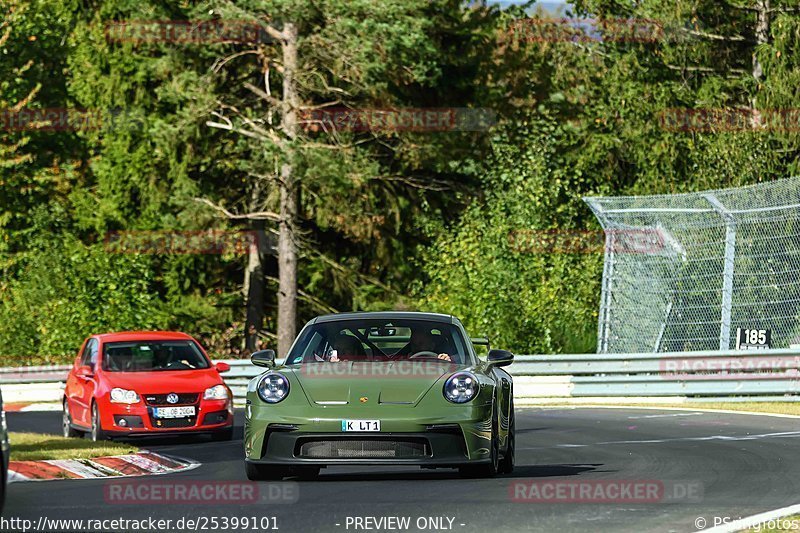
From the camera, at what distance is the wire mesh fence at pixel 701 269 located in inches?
1008

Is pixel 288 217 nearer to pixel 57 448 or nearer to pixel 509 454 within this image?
pixel 57 448

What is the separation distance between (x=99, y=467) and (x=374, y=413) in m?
4.18

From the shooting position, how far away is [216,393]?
20734mm

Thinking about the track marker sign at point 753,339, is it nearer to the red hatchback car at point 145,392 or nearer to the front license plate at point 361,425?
the red hatchback car at point 145,392

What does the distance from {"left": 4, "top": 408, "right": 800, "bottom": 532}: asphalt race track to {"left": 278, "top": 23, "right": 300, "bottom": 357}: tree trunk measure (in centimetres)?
2000

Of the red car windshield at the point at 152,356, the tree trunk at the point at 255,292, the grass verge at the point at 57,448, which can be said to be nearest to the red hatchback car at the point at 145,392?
the red car windshield at the point at 152,356

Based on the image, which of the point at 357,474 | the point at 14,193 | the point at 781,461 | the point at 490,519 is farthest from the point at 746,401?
the point at 14,193

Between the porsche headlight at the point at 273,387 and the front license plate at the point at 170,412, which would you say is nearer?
the porsche headlight at the point at 273,387

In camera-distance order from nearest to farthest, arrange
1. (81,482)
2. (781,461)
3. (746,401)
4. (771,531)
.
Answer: (771,531) → (81,482) → (781,461) → (746,401)

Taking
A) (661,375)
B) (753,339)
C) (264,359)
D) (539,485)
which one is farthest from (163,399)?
(661,375)

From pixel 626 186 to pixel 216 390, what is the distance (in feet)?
86.8

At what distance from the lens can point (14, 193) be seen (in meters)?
50.7

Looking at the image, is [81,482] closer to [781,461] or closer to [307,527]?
[307,527]

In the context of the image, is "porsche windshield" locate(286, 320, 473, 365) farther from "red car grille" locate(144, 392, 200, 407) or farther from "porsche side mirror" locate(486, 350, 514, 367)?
"red car grille" locate(144, 392, 200, 407)
